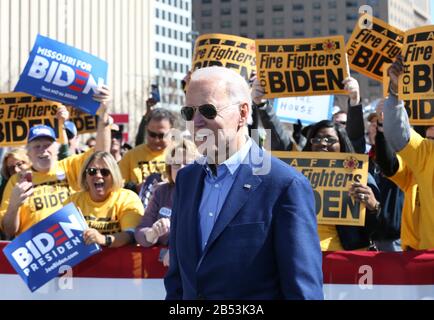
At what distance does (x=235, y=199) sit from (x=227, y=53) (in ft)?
16.5

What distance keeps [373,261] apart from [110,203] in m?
2.03

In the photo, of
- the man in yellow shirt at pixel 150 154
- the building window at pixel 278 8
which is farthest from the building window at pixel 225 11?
the man in yellow shirt at pixel 150 154

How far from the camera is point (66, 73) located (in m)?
7.79

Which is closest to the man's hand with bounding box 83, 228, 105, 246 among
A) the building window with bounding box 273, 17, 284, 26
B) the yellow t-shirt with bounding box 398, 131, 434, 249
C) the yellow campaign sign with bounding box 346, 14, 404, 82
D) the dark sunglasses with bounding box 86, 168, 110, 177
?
the dark sunglasses with bounding box 86, 168, 110, 177

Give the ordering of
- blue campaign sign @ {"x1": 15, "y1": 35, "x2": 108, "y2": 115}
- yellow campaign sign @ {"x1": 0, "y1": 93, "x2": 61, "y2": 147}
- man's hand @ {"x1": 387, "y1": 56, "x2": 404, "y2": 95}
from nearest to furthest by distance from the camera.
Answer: man's hand @ {"x1": 387, "y1": 56, "x2": 404, "y2": 95} → blue campaign sign @ {"x1": 15, "y1": 35, "x2": 108, "y2": 115} → yellow campaign sign @ {"x1": 0, "y1": 93, "x2": 61, "y2": 147}

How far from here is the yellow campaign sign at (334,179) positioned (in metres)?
5.76

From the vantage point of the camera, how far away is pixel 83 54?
25.9 feet

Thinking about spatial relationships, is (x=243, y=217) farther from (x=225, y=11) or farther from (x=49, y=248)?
(x=225, y=11)

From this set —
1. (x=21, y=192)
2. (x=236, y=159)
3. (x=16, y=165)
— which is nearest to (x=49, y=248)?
(x=21, y=192)

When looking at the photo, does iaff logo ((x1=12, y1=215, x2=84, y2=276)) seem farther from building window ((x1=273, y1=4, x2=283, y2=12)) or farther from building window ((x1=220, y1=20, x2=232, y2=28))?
building window ((x1=220, y1=20, x2=232, y2=28))

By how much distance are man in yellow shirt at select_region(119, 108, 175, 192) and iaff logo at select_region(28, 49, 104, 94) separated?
0.71 meters

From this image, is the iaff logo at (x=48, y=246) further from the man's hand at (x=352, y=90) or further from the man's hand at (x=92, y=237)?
the man's hand at (x=352, y=90)

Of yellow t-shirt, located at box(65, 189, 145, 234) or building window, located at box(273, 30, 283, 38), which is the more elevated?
building window, located at box(273, 30, 283, 38)

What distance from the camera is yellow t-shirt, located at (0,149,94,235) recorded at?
647 cm
